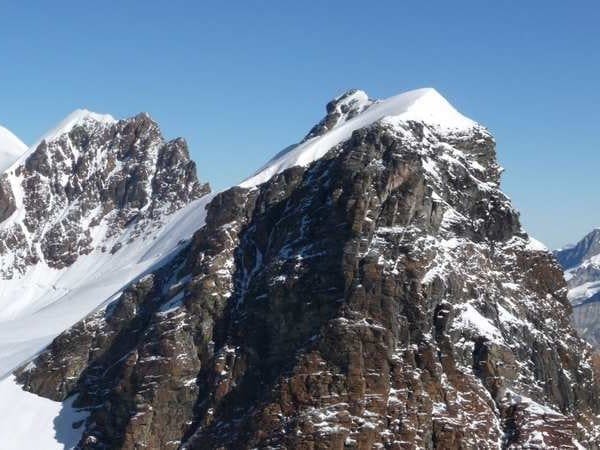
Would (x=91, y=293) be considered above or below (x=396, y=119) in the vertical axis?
above

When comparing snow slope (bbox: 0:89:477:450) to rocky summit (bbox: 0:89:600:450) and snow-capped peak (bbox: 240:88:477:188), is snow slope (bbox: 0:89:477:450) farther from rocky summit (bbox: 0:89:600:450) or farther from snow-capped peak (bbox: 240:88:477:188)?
rocky summit (bbox: 0:89:600:450)

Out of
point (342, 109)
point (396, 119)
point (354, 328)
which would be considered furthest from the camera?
point (342, 109)

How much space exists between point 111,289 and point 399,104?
7612 centimetres

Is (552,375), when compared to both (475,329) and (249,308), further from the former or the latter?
(249,308)

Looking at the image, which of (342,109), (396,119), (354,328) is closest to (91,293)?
(342,109)

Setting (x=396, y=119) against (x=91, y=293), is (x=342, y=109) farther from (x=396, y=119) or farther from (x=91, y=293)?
(x=91, y=293)

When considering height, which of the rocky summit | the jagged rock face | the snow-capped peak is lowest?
the rocky summit

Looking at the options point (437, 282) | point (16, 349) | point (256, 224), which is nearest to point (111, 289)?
point (16, 349)

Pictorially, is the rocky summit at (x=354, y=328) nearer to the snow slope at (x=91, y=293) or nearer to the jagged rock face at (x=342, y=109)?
the snow slope at (x=91, y=293)

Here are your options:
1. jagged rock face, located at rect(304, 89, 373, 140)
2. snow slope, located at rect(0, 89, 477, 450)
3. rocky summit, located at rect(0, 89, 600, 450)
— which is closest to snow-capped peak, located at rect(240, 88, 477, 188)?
snow slope, located at rect(0, 89, 477, 450)

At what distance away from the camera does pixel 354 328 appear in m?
94.6

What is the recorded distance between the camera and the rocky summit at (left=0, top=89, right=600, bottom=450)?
9038cm

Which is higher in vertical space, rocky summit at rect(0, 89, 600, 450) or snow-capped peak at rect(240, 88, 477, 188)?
snow-capped peak at rect(240, 88, 477, 188)

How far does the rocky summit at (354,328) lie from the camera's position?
90375 millimetres
